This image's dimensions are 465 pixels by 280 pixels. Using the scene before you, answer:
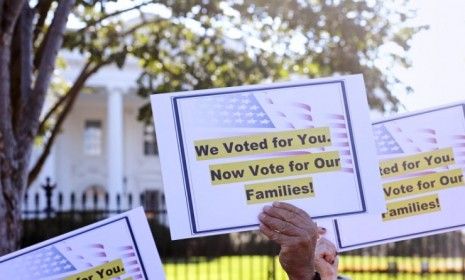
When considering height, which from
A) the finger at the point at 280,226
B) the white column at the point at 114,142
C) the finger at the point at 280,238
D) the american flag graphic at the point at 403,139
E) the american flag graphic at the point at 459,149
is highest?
the white column at the point at 114,142

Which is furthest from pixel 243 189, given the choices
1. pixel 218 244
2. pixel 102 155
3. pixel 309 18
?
pixel 102 155

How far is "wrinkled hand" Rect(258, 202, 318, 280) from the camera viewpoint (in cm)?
252

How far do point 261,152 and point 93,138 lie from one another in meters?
42.6

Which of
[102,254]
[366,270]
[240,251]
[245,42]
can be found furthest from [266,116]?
[366,270]

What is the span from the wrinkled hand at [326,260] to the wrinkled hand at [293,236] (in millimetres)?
201

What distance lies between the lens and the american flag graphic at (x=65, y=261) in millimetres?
2895

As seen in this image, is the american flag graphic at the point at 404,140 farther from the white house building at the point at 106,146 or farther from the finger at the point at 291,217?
the white house building at the point at 106,146

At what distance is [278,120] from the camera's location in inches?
110

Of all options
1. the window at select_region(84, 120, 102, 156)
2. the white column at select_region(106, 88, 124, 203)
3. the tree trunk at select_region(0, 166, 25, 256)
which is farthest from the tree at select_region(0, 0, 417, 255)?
the window at select_region(84, 120, 102, 156)

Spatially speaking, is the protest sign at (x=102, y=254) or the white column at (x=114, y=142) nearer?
the protest sign at (x=102, y=254)

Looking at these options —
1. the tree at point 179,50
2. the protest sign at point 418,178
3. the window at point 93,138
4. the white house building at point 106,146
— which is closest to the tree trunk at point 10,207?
the tree at point 179,50

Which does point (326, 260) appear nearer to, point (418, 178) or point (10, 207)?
point (418, 178)

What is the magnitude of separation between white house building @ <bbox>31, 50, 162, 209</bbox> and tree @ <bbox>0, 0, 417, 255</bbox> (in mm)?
29228

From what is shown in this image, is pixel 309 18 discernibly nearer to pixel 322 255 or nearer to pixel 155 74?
pixel 155 74
